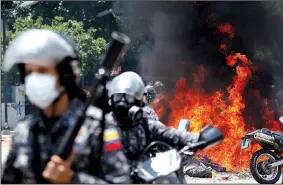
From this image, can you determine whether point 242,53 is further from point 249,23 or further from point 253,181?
point 253,181

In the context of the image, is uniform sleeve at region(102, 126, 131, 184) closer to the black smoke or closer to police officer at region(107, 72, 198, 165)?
police officer at region(107, 72, 198, 165)

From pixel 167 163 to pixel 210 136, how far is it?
324 mm

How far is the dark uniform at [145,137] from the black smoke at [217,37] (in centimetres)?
968

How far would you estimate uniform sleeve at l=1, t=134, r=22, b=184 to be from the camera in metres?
2.65

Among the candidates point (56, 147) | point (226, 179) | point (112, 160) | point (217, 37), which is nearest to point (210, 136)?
point (112, 160)

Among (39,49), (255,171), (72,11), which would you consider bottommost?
(255,171)

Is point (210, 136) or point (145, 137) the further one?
point (145, 137)

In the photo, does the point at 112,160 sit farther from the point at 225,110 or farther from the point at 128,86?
the point at 225,110

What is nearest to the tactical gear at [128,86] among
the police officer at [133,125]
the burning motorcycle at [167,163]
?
the police officer at [133,125]

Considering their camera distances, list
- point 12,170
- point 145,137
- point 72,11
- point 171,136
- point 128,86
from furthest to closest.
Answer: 1. point 72,11
2. point 128,86
3. point 145,137
4. point 171,136
5. point 12,170

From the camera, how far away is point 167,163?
3.88 metres

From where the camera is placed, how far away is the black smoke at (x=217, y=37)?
47.5 ft

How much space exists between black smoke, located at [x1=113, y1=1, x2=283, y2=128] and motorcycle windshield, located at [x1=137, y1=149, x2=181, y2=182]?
10.2m

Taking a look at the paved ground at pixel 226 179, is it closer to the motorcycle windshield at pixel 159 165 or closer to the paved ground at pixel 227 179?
the paved ground at pixel 227 179
